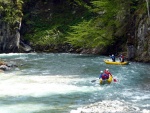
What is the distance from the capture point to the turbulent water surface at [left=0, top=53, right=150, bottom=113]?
→ 18328 mm

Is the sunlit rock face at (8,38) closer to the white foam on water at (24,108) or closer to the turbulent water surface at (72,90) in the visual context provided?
the turbulent water surface at (72,90)

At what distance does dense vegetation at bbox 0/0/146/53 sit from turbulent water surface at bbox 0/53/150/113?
11675 millimetres

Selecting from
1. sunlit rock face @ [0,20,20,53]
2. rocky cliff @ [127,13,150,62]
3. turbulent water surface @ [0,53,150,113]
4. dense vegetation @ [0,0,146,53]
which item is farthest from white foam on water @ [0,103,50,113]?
sunlit rock face @ [0,20,20,53]

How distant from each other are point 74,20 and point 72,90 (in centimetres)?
3826

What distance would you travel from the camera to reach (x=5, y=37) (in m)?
53.6

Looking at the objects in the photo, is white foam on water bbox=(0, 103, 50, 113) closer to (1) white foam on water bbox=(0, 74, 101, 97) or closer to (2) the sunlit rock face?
(1) white foam on water bbox=(0, 74, 101, 97)

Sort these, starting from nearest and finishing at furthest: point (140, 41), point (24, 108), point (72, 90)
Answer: point (24, 108), point (72, 90), point (140, 41)

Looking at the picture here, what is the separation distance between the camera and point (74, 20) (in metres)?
60.3

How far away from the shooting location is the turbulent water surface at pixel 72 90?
18328 millimetres

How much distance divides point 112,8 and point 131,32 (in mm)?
5353

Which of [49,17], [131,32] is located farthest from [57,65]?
[49,17]

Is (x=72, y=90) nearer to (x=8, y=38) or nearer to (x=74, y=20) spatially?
(x=8, y=38)

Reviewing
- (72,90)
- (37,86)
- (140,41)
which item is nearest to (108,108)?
(72,90)

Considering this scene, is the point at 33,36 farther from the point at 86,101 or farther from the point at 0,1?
the point at 86,101
